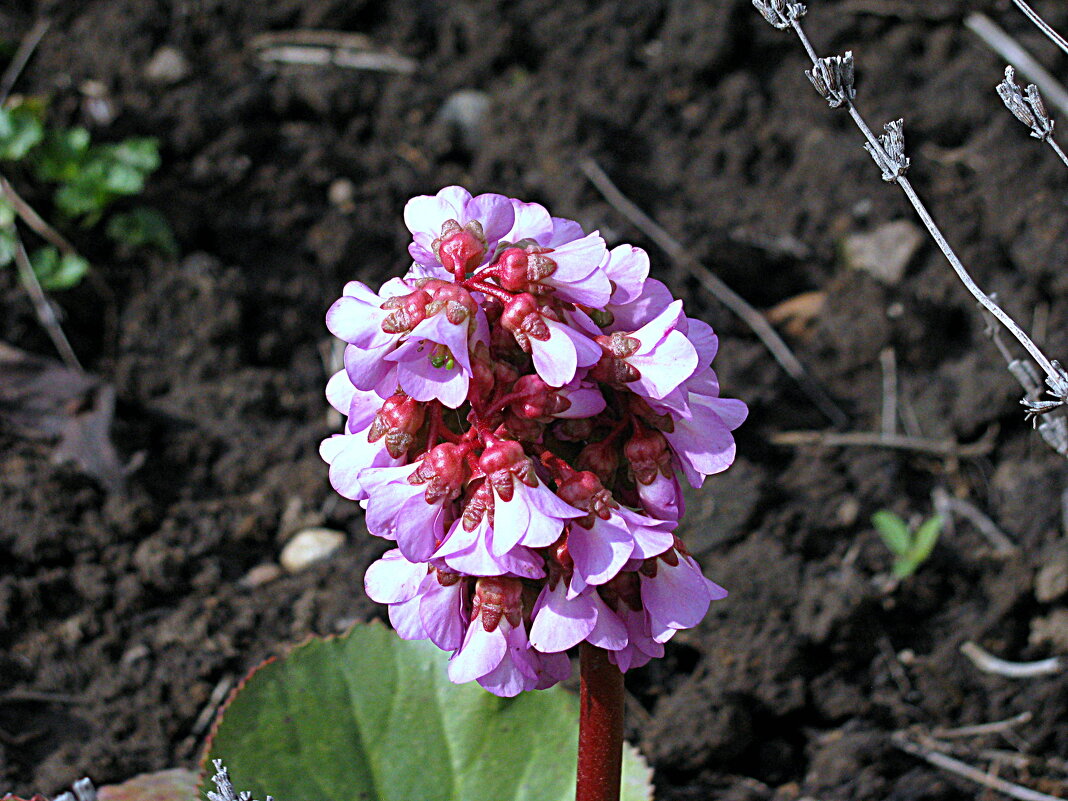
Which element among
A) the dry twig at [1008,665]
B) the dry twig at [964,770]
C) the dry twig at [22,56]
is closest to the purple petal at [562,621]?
the dry twig at [964,770]

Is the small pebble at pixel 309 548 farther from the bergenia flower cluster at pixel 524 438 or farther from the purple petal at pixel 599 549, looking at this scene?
the purple petal at pixel 599 549

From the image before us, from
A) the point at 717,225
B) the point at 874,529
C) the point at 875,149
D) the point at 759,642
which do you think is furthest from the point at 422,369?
the point at 717,225

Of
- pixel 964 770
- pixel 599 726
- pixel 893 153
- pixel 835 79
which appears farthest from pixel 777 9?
pixel 964 770

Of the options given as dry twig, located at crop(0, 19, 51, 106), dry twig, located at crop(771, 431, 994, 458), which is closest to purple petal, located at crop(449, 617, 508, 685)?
dry twig, located at crop(771, 431, 994, 458)

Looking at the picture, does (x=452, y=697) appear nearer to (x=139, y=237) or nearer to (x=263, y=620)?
(x=263, y=620)

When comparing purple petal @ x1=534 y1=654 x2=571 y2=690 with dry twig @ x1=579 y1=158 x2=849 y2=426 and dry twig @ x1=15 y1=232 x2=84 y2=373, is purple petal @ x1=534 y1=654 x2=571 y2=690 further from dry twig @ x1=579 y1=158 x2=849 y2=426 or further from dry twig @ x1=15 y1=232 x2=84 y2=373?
dry twig @ x1=15 y1=232 x2=84 y2=373

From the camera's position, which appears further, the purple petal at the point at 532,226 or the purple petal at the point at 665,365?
the purple petal at the point at 532,226
